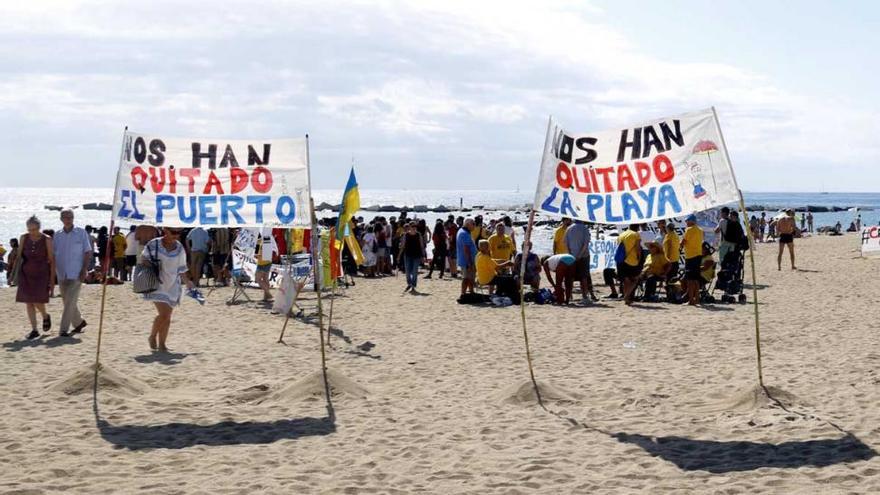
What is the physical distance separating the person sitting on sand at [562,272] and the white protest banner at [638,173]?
25.7ft

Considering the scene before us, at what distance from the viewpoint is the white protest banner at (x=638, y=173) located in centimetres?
838

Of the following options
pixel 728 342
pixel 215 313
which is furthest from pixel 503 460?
pixel 215 313

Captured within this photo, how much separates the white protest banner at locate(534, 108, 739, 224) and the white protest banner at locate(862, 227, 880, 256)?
2388cm

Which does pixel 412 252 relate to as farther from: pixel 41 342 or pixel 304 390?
pixel 304 390

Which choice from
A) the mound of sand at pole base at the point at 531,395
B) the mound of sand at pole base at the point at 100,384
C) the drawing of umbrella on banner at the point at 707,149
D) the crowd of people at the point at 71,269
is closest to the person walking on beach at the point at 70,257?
the crowd of people at the point at 71,269

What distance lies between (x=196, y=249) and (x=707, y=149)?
14568 mm

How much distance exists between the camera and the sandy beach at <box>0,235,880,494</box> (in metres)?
6.39

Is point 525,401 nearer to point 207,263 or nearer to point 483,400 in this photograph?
point 483,400

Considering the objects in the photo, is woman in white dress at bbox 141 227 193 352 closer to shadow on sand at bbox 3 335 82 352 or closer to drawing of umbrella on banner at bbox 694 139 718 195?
shadow on sand at bbox 3 335 82 352

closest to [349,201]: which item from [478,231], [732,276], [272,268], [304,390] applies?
[304,390]

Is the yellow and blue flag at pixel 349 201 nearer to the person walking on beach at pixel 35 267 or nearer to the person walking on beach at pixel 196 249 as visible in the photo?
the person walking on beach at pixel 35 267

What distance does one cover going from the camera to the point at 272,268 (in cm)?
1898

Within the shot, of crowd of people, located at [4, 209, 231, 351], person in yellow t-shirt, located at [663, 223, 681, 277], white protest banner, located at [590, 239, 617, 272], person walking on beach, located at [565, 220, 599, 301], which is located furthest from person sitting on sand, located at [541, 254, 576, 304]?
crowd of people, located at [4, 209, 231, 351]

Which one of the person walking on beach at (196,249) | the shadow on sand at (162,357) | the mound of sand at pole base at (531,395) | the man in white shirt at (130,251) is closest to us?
the mound of sand at pole base at (531,395)
